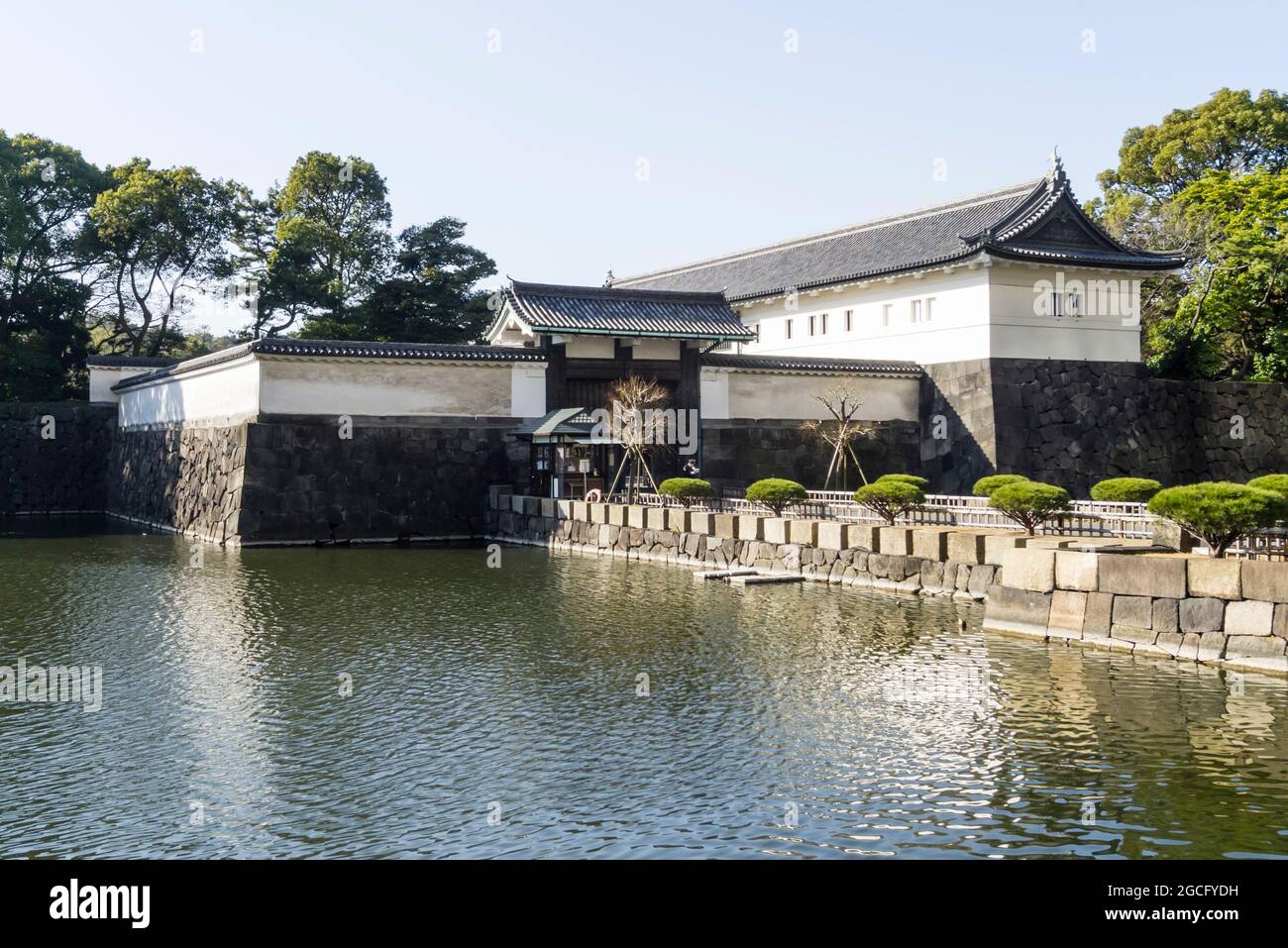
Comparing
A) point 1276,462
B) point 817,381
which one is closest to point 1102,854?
point 817,381

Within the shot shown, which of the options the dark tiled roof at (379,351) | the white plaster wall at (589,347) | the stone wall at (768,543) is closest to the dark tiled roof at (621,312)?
the white plaster wall at (589,347)

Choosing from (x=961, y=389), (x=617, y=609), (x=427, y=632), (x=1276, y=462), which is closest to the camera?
(x=427, y=632)

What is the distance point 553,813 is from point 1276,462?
117 feet

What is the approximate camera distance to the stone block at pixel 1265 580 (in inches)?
547

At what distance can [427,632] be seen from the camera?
17344mm

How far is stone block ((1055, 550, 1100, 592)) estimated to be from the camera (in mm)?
16109

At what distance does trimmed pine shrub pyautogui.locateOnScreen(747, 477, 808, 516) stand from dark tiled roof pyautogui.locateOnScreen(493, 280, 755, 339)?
334 inches

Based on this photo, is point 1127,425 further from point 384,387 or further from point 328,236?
point 328,236

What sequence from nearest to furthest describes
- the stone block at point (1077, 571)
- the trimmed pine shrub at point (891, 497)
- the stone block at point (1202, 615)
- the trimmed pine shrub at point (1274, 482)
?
the stone block at point (1202, 615) < the stone block at point (1077, 571) < the trimmed pine shrub at point (1274, 482) < the trimmed pine shrub at point (891, 497)

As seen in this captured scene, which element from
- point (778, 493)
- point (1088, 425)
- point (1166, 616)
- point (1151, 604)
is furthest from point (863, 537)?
point (1088, 425)

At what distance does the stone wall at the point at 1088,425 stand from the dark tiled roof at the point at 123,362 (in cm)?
3046

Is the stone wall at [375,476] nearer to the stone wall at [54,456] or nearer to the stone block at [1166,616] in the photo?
the stone wall at [54,456]

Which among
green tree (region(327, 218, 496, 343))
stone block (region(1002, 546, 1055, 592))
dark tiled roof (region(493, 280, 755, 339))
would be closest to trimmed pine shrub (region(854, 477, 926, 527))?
stone block (region(1002, 546, 1055, 592))
